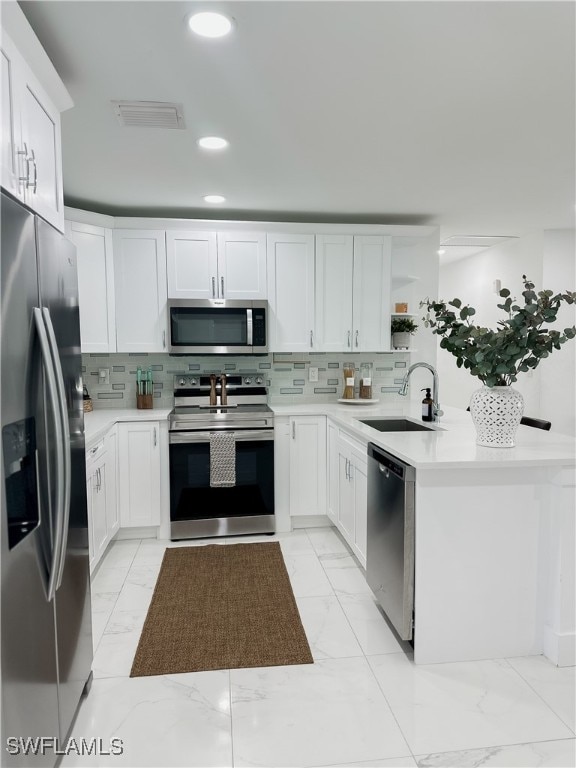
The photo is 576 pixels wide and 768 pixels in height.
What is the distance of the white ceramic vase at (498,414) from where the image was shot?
7.43 feet

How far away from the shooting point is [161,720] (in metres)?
1.81

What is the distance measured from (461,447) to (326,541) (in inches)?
63.6

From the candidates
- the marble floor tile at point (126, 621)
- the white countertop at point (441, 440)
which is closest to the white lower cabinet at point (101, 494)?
the white countertop at point (441, 440)

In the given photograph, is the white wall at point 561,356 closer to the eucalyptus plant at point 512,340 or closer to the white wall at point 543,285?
the white wall at point 543,285

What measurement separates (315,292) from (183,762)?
10.3ft

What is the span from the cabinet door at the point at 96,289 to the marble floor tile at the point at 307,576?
2.07 m

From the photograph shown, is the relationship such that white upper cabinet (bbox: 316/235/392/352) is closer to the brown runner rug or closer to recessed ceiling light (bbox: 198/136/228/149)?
recessed ceiling light (bbox: 198/136/228/149)

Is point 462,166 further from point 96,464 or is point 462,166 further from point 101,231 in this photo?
point 96,464

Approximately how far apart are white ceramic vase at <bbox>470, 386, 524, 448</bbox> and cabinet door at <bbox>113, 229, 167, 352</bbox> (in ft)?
8.09

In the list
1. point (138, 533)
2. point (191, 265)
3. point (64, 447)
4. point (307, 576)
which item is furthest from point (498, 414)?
point (138, 533)

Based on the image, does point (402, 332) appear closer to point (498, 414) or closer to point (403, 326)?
point (403, 326)

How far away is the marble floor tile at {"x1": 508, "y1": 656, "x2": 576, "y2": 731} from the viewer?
6.09 ft

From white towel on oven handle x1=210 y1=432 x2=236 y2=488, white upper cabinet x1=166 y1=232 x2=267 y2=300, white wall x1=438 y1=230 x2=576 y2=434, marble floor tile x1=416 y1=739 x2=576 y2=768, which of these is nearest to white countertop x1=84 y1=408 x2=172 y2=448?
white towel on oven handle x1=210 y1=432 x2=236 y2=488

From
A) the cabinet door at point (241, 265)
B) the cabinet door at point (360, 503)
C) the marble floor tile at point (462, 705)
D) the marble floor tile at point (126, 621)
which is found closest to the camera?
the marble floor tile at point (462, 705)
